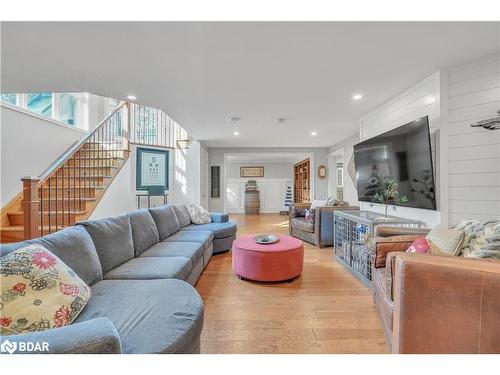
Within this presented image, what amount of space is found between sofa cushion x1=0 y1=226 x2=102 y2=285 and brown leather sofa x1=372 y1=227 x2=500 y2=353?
1.87 metres

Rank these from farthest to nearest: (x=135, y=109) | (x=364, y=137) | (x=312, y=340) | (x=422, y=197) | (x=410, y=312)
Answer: (x=135, y=109), (x=364, y=137), (x=422, y=197), (x=312, y=340), (x=410, y=312)

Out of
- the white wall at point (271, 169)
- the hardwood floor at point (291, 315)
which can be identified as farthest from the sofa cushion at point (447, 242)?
the white wall at point (271, 169)

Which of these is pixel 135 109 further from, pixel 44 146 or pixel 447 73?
pixel 447 73

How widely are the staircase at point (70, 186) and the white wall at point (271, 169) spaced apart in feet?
15.1

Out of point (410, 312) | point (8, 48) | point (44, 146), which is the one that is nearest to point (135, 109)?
point (44, 146)

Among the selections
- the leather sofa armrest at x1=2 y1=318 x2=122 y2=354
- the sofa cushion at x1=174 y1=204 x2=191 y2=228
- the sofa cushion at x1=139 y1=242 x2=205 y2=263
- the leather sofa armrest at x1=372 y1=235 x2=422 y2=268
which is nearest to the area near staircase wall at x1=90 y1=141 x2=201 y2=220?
the sofa cushion at x1=174 y1=204 x2=191 y2=228

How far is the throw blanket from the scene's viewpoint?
1.36m

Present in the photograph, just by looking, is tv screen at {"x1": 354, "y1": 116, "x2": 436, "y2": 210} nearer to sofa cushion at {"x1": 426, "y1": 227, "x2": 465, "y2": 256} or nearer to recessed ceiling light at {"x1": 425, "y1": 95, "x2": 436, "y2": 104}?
recessed ceiling light at {"x1": 425, "y1": 95, "x2": 436, "y2": 104}

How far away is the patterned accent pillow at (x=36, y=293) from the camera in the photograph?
99 cm

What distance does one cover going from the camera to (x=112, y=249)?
1.92m

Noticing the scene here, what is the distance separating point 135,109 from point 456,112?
5895 mm

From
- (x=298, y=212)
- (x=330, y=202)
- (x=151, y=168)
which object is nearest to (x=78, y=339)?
(x=330, y=202)

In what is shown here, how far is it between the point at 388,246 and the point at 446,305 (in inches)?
33.2

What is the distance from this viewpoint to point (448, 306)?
1.11 metres
